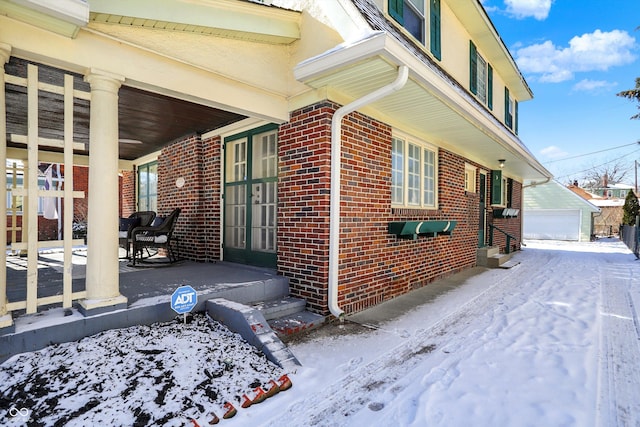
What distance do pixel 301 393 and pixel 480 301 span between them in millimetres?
3564

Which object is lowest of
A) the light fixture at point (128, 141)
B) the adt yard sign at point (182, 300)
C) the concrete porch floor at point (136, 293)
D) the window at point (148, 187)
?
the concrete porch floor at point (136, 293)

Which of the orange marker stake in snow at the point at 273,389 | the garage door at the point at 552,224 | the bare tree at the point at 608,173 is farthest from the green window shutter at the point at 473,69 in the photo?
the bare tree at the point at 608,173

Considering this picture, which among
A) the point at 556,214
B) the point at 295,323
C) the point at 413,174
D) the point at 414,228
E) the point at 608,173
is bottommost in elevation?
the point at 295,323

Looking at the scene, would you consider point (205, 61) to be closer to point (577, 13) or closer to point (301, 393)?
point (301, 393)

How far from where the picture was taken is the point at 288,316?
3.80 meters

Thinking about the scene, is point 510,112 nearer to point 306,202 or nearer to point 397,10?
point 397,10

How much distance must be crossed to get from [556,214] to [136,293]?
2265 cm

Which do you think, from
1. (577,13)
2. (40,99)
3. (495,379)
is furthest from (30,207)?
(577,13)

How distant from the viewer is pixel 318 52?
12.9ft

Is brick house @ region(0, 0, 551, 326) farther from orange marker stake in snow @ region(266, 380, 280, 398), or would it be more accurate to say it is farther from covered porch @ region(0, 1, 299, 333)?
orange marker stake in snow @ region(266, 380, 280, 398)

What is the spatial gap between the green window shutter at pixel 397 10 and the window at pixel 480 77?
308cm

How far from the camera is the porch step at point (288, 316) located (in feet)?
11.3

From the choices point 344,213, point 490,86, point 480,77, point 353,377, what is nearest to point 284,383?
point 353,377

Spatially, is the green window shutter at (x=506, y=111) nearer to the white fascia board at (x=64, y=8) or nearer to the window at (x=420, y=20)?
the window at (x=420, y=20)
